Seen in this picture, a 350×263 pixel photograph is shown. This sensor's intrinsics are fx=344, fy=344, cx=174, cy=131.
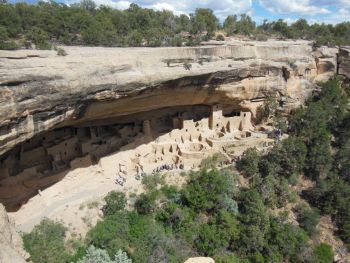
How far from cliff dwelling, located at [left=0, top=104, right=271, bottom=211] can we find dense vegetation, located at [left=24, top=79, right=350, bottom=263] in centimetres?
125

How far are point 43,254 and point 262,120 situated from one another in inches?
518

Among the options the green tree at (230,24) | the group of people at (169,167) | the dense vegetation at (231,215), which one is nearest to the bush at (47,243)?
the dense vegetation at (231,215)

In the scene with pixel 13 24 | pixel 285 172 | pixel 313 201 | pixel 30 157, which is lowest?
pixel 313 201

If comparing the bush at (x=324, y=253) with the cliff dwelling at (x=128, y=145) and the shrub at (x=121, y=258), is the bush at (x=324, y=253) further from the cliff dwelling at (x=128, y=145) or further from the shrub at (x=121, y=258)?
the shrub at (x=121, y=258)

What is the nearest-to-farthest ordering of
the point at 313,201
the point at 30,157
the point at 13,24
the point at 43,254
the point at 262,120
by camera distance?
1. the point at 43,254
2. the point at 30,157
3. the point at 313,201
4. the point at 262,120
5. the point at 13,24

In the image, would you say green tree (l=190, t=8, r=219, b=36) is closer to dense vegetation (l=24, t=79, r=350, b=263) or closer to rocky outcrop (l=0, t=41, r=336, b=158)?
rocky outcrop (l=0, t=41, r=336, b=158)

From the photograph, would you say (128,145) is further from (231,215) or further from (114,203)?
(231,215)

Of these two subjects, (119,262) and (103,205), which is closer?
(119,262)

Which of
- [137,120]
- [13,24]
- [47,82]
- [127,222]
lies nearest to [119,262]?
[127,222]

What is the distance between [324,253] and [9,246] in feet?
39.8

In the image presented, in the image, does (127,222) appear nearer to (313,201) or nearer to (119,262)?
(119,262)

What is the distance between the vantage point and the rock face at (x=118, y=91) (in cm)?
993

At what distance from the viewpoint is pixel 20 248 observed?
7.77 m

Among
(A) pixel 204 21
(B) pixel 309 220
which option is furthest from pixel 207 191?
(A) pixel 204 21
